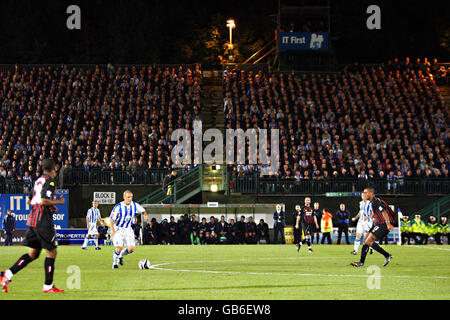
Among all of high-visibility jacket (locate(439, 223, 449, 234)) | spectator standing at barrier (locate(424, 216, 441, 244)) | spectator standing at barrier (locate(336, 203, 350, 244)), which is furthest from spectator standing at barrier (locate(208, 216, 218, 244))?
high-visibility jacket (locate(439, 223, 449, 234))

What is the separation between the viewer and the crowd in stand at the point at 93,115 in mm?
39000

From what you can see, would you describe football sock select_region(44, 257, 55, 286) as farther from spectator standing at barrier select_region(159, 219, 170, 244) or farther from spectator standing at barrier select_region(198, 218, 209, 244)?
spectator standing at barrier select_region(198, 218, 209, 244)

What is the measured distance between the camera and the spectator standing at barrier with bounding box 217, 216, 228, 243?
34806 millimetres

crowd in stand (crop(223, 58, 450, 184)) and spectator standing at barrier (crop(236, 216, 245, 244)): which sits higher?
crowd in stand (crop(223, 58, 450, 184))

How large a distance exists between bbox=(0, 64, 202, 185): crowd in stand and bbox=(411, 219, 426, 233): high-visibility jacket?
12.9 metres

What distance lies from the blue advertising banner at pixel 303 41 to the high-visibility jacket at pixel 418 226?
21237 mm

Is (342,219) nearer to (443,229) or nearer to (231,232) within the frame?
(443,229)

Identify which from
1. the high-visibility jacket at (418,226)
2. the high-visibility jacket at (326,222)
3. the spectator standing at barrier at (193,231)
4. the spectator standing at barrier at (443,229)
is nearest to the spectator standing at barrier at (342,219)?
the high-visibility jacket at (326,222)

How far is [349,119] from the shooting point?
42.2m

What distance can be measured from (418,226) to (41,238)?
24.5 metres

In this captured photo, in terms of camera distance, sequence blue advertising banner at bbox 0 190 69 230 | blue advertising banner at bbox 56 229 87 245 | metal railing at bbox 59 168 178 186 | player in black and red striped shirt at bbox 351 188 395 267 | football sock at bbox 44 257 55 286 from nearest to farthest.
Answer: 1. football sock at bbox 44 257 55 286
2. player in black and red striped shirt at bbox 351 188 395 267
3. blue advertising banner at bbox 56 229 87 245
4. blue advertising banner at bbox 0 190 69 230
5. metal railing at bbox 59 168 178 186

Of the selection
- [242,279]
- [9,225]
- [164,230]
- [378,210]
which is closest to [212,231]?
[164,230]

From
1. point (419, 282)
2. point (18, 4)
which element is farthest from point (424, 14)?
point (419, 282)

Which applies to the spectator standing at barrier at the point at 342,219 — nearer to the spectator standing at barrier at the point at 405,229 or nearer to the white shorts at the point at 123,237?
the spectator standing at barrier at the point at 405,229
